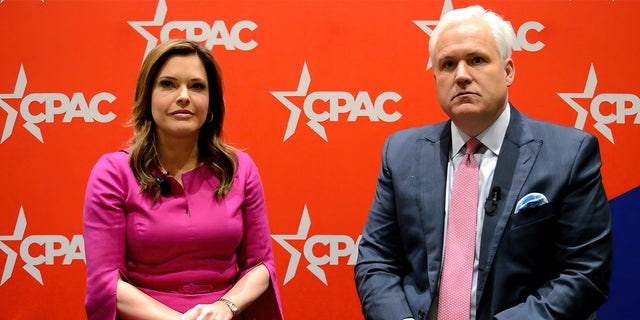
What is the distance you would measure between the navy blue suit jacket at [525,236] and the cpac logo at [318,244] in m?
0.96

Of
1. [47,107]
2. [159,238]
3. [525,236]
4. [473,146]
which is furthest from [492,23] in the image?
[47,107]

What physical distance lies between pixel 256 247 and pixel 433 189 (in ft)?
2.32

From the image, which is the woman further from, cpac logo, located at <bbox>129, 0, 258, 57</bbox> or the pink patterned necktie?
cpac logo, located at <bbox>129, 0, 258, 57</bbox>

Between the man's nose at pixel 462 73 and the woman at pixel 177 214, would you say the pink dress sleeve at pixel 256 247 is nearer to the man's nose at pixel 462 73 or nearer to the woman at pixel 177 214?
the woman at pixel 177 214

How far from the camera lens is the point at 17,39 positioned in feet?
11.2

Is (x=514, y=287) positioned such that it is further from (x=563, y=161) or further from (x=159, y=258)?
(x=159, y=258)

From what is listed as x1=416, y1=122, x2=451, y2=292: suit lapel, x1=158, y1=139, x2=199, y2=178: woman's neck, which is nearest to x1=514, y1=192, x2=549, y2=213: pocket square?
x1=416, y1=122, x2=451, y2=292: suit lapel

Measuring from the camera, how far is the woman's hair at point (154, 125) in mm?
2441

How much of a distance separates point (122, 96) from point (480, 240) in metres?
1.98

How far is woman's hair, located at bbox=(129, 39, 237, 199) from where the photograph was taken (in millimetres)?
2441

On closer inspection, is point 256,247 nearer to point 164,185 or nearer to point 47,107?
point 164,185

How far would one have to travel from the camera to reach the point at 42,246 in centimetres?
339

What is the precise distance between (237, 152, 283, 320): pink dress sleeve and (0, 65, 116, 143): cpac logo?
1.14 metres

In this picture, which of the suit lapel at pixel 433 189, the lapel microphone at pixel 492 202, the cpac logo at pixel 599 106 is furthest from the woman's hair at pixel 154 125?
the cpac logo at pixel 599 106
